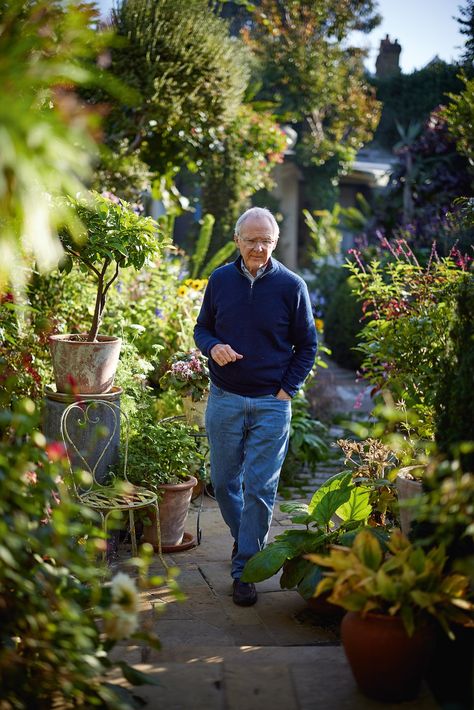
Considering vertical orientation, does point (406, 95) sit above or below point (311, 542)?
above

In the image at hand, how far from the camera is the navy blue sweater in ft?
12.8

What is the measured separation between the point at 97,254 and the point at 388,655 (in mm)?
2512

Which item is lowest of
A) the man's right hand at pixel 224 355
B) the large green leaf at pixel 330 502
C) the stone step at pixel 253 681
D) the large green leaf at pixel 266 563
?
the stone step at pixel 253 681

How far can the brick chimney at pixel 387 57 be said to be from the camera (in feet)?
68.4

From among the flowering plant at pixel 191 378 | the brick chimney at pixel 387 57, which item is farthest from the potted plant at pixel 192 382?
the brick chimney at pixel 387 57

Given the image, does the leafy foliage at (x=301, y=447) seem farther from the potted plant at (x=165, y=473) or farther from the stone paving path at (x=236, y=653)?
the stone paving path at (x=236, y=653)

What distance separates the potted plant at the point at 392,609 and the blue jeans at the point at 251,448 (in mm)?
1170

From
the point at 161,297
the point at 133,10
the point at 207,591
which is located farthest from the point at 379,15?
the point at 207,591

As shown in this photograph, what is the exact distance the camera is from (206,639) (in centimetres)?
343

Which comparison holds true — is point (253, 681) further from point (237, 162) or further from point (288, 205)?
point (288, 205)

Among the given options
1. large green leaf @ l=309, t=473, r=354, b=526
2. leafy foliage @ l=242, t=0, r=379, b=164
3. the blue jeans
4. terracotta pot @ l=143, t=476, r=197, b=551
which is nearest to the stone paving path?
terracotta pot @ l=143, t=476, r=197, b=551

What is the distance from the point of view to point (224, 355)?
12.5 ft

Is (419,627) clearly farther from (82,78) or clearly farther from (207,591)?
(82,78)

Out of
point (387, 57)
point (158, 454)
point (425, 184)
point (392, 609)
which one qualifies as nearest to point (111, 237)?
point (158, 454)
